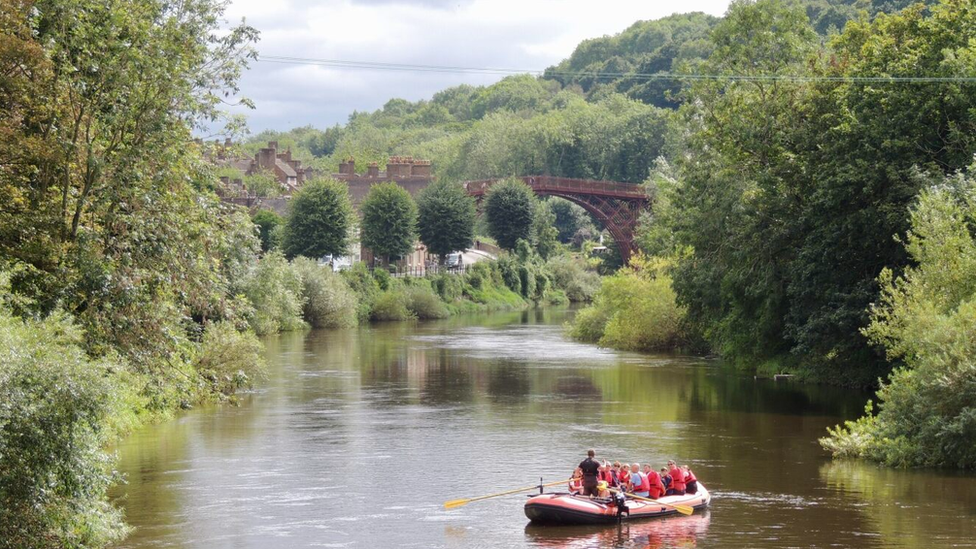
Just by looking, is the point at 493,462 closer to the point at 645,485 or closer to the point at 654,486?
the point at 645,485

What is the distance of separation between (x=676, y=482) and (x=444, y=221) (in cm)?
8279

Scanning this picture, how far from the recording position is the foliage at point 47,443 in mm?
19000

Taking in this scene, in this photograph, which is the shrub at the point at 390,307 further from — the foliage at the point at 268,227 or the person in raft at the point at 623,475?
the person in raft at the point at 623,475

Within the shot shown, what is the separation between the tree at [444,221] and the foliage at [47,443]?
87.6m

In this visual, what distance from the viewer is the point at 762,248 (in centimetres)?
4878

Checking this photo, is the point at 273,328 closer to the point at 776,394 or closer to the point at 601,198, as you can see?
the point at 776,394

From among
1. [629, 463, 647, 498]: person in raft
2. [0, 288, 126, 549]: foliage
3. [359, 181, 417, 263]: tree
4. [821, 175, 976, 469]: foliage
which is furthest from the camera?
[359, 181, 417, 263]: tree

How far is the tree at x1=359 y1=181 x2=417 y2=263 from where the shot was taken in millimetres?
101938

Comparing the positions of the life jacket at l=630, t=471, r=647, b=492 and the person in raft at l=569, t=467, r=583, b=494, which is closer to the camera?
the person in raft at l=569, t=467, r=583, b=494

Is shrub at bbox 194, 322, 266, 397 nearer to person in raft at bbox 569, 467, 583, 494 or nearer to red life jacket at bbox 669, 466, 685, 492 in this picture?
person in raft at bbox 569, 467, 583, 494

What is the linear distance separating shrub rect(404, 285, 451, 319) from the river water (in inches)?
1661

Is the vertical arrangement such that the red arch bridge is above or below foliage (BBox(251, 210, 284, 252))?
above

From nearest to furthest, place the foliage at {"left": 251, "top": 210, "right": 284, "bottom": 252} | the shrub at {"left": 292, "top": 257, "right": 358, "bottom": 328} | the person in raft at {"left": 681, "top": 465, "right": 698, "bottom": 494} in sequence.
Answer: the person in raft at {"left": 681, "top": 465, "right": 698, "bottom": 494}
the shrub at {"left": 292, "top": 257, "right": 358, "bottom": 328}
the foliage at {"left": 251, "top": 210, "right": 284, "bottom": 252}

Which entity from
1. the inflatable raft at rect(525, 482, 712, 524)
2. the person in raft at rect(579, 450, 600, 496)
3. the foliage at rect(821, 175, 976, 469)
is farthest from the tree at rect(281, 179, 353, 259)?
the inflatable raft at rect(525, 482, 712, 524)
